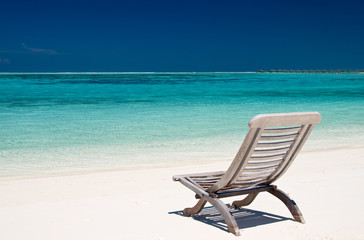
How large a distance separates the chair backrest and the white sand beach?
48 cm

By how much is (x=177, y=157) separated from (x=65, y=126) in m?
5.92

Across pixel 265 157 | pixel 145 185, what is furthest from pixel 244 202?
pixel 145 185

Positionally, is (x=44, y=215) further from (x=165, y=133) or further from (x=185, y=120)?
(x=185, y=120)

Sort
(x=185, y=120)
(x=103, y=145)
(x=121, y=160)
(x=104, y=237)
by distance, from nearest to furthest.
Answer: (x=104, y=237) → (x=121, y=160) → (x=103, y=145) → (x=185, y=120)

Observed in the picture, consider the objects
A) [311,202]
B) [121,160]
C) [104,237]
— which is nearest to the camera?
[104,237]

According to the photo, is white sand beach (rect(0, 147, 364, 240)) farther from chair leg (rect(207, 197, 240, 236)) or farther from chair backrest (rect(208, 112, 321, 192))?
chair backrest (rect(208, 112, 321, 192))

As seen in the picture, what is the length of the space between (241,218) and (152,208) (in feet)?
3.05

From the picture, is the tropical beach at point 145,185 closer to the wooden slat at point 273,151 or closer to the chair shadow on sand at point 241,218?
the chair shadow on sand at point 241,218

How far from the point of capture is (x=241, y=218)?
3768 millimetres

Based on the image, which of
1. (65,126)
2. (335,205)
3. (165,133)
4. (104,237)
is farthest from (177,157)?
(65,126)

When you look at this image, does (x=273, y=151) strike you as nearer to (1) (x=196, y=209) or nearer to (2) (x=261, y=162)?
(2) (x=261, y=162)

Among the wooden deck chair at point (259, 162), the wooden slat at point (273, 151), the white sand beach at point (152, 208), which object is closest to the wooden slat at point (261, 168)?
the wooden deck chair at point (259, 162)

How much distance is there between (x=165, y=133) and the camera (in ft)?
35.8

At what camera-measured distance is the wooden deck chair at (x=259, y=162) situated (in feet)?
9.66
